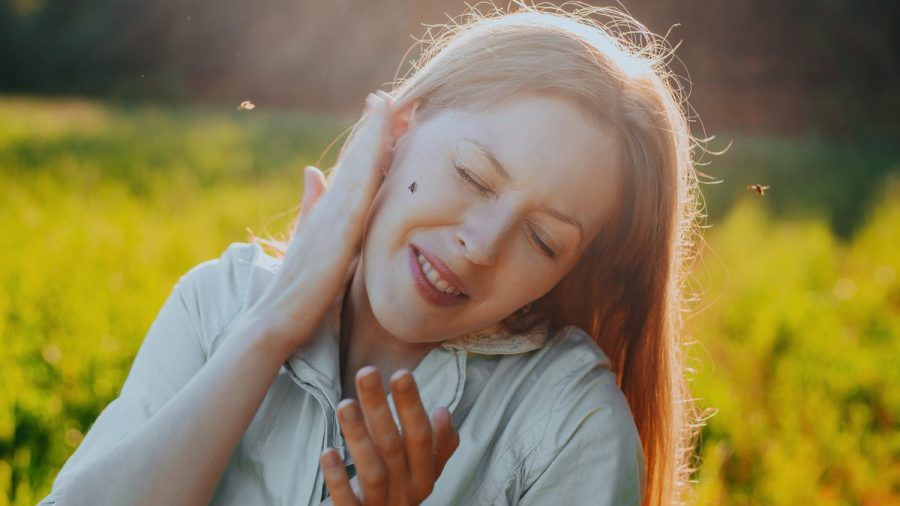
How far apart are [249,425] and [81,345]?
6.53ft

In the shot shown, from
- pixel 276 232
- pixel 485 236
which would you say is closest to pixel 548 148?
pixel 485 236

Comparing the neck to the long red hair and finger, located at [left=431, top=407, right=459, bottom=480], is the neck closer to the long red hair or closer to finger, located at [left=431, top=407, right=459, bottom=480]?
the long red hair

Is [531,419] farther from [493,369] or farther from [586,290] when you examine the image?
[586,290]

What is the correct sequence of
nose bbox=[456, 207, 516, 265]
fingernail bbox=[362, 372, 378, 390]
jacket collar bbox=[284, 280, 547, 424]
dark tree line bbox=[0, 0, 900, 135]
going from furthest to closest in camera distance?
1. dark tree line bbox=[0, 0, 900, 135]
2. jacket collar bbox=[284, 280, 547, 424]
3. nose bbox=[456, 207, 516, 265]
4. fingernail bbox=[362, 372, 378, 390]

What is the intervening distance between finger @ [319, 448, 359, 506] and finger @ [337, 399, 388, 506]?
0.07ft

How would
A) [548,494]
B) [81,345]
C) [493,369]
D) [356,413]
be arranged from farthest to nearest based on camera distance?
[81,345] → [493,369] → [548,494] → [356,413]

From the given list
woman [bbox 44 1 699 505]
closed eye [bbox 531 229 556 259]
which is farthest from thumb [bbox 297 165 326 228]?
closed eye [bbox 531 229 556 259]

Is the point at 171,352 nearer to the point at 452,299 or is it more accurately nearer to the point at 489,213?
the point at 452,299

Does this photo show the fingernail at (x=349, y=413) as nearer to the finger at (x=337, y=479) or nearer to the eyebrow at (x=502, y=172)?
the finger at (x=337, y=479)

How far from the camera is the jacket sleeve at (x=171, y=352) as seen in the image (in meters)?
1.86

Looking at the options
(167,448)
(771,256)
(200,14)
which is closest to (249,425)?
(167,448)

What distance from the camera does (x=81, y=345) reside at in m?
3.62

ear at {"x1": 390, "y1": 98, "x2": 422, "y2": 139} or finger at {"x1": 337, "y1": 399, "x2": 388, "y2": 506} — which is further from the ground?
ear at {"x1": 390, "y1": 98, "x2": 422, "y2": 139}

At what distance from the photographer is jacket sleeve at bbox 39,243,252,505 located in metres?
1.86
